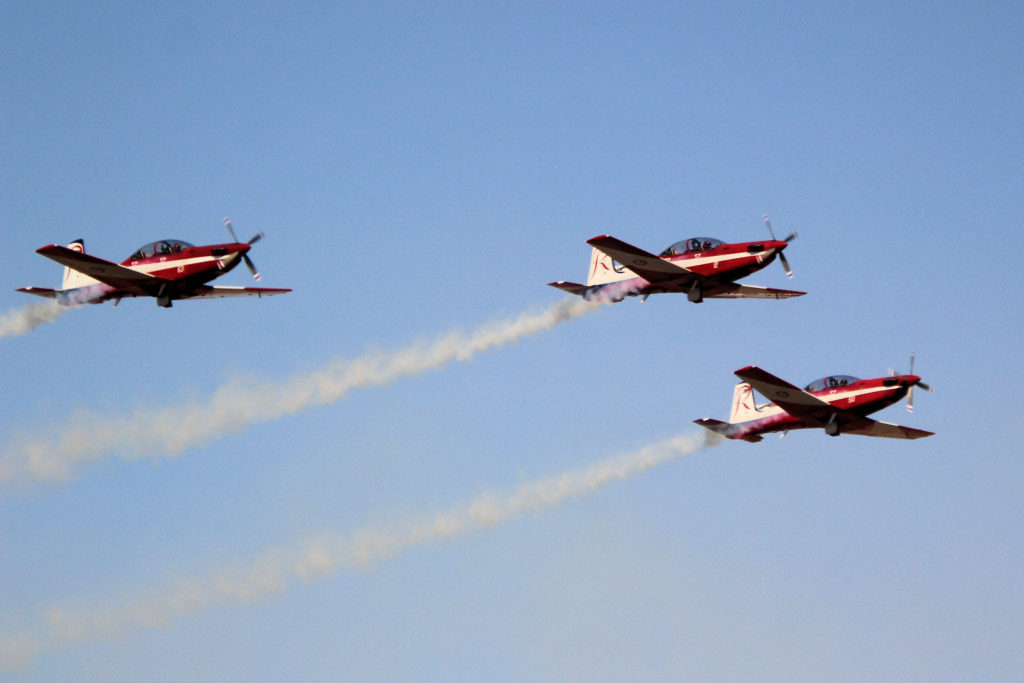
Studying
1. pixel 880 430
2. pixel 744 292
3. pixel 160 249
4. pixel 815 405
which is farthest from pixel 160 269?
pixel 880 430

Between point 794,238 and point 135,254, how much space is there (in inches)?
1127

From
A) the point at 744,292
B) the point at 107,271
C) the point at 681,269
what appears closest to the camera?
the point at 107,271

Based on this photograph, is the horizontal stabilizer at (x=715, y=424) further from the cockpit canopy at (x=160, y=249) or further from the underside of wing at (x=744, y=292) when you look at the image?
the cockpit canopy at (x=160, y=249)

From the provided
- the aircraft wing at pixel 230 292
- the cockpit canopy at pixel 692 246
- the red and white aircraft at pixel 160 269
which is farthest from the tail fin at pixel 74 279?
the cockpit canopy at pixel 692 246

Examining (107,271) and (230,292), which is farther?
(230,292)

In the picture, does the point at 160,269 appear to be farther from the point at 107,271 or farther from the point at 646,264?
the point at 646,264

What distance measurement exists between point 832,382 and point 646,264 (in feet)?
32.1

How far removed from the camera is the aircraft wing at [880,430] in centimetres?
6988

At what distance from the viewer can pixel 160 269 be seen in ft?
215

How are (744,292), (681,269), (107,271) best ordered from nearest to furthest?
(107,271)
(681,269)
(744,292)

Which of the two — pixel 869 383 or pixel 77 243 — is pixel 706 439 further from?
pixel 77 243

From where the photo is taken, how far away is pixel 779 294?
71.7 meters

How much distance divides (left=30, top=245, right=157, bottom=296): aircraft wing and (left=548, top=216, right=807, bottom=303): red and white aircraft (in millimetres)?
18081

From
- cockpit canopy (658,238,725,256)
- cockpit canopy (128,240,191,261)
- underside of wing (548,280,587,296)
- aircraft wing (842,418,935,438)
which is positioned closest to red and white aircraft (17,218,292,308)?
cockpit canopy (128,240,191,261)
